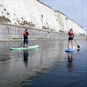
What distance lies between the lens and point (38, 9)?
311ft

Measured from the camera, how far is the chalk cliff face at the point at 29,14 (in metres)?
62.5

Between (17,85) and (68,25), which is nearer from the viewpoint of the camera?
(17,85)

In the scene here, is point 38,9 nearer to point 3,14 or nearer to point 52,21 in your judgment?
point 52,21

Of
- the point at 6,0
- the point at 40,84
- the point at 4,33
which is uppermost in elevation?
the point at 6,0

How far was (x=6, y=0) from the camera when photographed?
218 feet

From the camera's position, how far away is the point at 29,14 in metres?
81.2


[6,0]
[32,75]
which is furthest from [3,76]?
[6,0]

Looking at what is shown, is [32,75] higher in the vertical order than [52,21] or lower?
lower

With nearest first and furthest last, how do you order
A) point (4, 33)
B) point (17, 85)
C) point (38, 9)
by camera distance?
Result: point (17, 85) → point (4, 33) → point (38, 9)

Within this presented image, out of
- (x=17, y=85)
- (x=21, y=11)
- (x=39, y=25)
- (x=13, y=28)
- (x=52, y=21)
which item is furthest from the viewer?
(x=52, y=21)

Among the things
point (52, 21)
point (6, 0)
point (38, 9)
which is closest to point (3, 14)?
point (6, 0)

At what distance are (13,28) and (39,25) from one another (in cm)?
3434

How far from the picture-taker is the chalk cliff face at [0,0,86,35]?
6247 cm

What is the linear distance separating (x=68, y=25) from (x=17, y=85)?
413 ft
